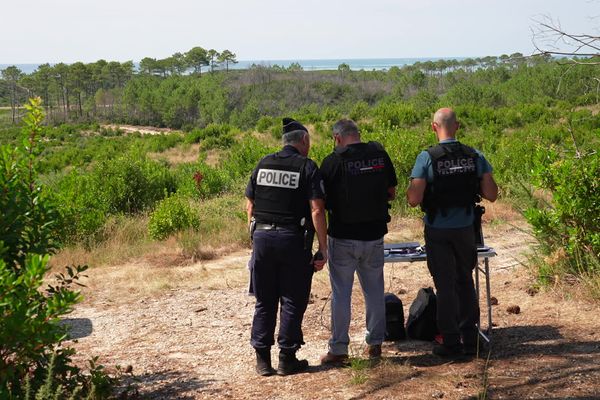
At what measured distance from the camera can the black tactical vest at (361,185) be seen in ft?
15.6

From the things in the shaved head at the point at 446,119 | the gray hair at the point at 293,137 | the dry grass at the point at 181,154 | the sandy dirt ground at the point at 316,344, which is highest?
the shaved head at the point at 446,119

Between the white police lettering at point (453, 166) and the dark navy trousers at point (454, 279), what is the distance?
0.40m

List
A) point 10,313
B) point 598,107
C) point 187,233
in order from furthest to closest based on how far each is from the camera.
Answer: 1. point 598,107
2. point 187,233
3. point 10,313

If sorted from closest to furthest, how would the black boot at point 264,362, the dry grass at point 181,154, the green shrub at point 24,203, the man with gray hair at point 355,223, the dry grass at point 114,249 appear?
1. the green shrub at point 24,203
2. the man with gray hair at point 355,223
3. the black boot at point 264,362
4. the dry grass at point 114,249
5. the dry grass at point 181,154

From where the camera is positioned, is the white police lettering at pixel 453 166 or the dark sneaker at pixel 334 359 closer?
the white police lettering at pixel 453 166

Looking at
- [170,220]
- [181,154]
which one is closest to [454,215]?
[170,220]

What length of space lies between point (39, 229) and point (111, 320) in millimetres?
2803

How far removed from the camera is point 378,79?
99625mm

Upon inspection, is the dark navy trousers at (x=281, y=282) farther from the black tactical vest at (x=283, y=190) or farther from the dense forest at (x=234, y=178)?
the dense forest at (x=234, y=178)

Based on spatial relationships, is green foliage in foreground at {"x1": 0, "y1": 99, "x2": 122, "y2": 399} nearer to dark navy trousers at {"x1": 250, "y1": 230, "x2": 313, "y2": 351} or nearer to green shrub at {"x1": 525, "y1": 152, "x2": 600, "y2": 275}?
dark navy trousers at {"x1": 250, "y1": 230, "x2": 313, "y2": 351}

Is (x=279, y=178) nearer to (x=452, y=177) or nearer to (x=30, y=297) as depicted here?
(x=452, y=177)

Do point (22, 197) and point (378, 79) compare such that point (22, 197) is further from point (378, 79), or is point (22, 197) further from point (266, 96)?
point (378, 79)

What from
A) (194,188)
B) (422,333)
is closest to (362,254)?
(422,333)

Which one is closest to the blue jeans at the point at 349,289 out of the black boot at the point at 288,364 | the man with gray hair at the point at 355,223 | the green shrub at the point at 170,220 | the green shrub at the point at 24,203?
the man with gray hair at the point at 355,223
